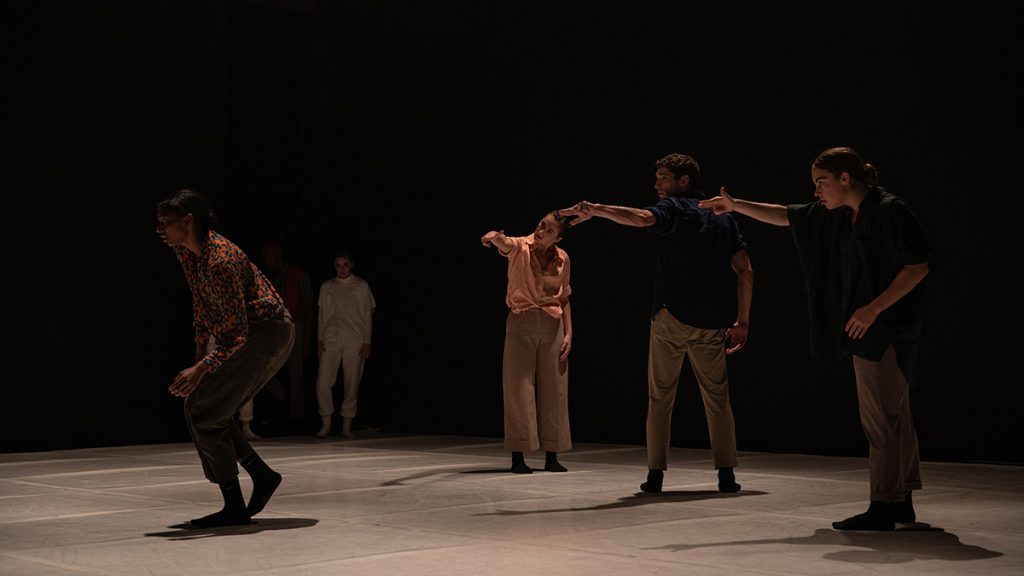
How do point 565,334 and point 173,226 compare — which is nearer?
point 173,226

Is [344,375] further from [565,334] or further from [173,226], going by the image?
[173,226]

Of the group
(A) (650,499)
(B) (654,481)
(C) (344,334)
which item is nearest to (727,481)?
(B) (654,481)

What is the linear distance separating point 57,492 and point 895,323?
4.12 meters

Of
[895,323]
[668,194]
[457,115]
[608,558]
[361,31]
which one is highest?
[361,31]

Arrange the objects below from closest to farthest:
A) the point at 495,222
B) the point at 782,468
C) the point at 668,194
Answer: the point at 668,194, the point at 782,468, the point at 495,222

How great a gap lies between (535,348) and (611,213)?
6.50ft

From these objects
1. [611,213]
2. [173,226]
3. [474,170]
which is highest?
[474,170]

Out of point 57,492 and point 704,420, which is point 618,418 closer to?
point 704,420

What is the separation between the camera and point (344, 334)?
10.2m

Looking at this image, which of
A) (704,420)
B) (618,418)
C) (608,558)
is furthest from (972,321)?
(608,558)

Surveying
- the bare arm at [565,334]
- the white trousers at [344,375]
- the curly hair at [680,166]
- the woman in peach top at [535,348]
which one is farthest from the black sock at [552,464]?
the white trousers at [344,375]

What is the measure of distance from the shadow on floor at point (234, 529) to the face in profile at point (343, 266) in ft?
16.9

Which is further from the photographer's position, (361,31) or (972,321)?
(361,31)

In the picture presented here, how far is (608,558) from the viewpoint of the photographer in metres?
4.12
